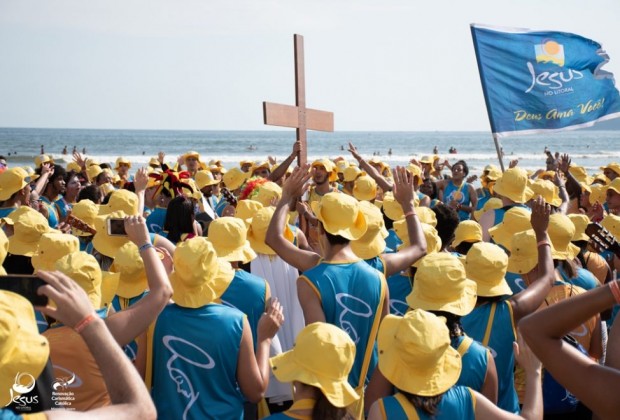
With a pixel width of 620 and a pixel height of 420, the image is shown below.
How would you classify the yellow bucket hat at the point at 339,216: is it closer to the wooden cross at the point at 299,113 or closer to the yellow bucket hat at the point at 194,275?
the yellow bucket hat at the point at 194,275

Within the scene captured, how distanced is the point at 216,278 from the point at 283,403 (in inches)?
60.6

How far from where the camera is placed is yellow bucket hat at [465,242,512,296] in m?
4.28

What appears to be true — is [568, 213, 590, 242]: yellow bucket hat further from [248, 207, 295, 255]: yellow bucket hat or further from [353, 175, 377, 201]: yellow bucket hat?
[353, 175, 377, 201]: yellow bucket hat

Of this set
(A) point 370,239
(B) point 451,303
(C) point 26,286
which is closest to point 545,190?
(A) point 370,239

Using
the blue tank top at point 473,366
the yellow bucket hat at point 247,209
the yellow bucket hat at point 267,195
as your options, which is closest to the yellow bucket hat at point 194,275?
the blue tank top at point 473,366

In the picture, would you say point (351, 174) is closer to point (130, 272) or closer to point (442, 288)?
point (130, 272)

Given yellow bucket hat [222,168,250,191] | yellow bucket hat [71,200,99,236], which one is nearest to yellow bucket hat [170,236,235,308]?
yellow bucket hat [71,200,99,236]

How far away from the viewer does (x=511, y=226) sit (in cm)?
629

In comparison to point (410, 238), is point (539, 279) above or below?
below

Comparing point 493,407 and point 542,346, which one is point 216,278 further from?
point 542,346

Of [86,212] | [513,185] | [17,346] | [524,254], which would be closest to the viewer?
[17,346]

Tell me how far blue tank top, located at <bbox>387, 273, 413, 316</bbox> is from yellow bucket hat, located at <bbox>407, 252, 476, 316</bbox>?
1.42 meters

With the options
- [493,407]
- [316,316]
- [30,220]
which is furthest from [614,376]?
[30,220]

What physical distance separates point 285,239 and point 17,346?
9.34 ft
